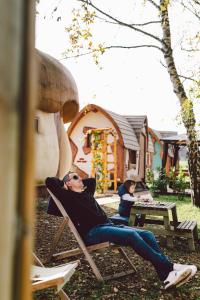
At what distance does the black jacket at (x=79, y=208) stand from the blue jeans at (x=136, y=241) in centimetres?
11

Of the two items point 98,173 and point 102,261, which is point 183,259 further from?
point 98,173

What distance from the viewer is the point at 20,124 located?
1.17 feet

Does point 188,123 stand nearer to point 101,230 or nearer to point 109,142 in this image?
point 101,230

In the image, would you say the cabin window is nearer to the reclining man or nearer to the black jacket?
the reclining man

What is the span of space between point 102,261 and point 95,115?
50.9ft

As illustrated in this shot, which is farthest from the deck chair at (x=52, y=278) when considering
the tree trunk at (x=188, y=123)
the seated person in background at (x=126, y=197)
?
the tree trunk at (x=188, y=123)

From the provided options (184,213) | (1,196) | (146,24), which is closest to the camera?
(1,196)

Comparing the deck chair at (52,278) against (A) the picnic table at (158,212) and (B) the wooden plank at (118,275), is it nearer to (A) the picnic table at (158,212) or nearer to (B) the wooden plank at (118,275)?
(B) the wooden plank at (118,275)

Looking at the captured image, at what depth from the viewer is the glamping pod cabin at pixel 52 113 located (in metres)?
6.39

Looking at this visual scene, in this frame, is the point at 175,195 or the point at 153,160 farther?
the point at 153,160

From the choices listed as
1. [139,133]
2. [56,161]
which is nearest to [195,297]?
[56,161]

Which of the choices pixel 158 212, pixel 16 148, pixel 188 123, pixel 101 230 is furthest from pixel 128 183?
pixel 16 148

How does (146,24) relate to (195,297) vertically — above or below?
above

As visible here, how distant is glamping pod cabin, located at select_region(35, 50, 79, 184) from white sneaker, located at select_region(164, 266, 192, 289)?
3.17m
